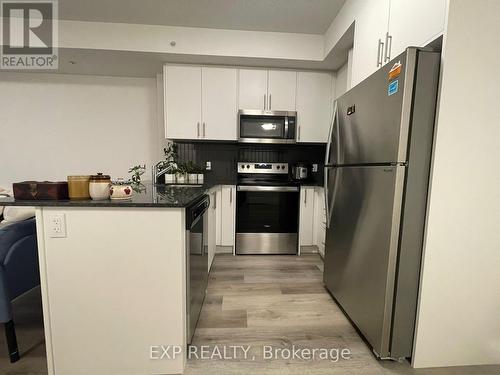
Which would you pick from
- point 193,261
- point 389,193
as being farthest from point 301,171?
point 193,261

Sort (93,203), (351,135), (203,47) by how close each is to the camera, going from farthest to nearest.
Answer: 1. (203,47)
2. (351,135)
3. (93,203)

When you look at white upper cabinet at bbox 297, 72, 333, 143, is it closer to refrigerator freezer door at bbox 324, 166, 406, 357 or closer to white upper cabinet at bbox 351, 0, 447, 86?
white upper cabinet at bbox 351, 0, 447, 86

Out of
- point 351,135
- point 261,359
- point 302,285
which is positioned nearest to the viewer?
point 261,359

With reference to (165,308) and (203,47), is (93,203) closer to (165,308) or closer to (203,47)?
(165,308)

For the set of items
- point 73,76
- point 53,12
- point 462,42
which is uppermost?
point 53,12

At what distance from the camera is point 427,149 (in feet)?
3.90

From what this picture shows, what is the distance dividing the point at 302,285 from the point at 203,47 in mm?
2670

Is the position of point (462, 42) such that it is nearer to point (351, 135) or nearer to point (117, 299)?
point (351, 135)

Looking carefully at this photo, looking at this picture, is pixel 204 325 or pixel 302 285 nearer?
pixel 204 325

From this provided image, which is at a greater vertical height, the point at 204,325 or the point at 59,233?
the point at 59,233

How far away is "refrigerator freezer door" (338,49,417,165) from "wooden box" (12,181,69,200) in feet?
5.63

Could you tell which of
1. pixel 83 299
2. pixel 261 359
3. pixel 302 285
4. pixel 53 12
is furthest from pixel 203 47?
pixel 261 359

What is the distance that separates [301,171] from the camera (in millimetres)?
3088

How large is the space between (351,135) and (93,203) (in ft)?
5.28
